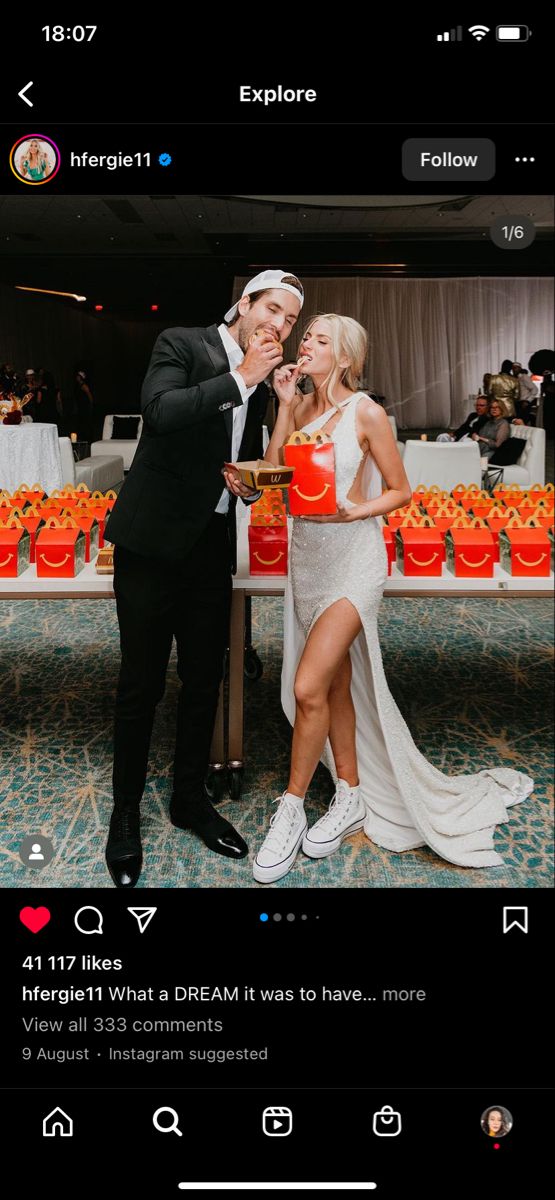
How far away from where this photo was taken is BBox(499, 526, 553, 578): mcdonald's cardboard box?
2049 mm

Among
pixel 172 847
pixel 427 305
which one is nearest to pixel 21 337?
pixel 427 305
